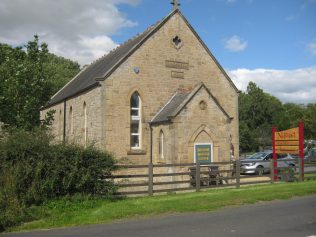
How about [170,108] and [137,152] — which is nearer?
[170,108]

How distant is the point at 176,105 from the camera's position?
23031 millimetres

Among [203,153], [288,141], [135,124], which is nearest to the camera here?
[203,153]

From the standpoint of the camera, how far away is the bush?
11484mm

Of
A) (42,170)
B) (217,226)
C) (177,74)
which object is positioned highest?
(177,74)

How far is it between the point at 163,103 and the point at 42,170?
1315cm

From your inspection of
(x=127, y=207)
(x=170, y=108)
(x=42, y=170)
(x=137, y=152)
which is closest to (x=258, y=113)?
(x=170, y=108)

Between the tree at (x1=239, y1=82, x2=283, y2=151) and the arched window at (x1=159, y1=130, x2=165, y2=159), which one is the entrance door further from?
the tree at (x1=239, y1=82, x2=283, y2=151)

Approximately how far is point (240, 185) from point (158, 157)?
558cm

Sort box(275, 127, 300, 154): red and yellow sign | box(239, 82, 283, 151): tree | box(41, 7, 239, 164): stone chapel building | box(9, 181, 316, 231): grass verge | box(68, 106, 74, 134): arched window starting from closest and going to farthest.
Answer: box(9, 181, 316, 231): grass verge → box(41, 7, 239, 164): stone chapel building → box(275, 127, 300, 154): red and yellow sign → box(68, 106, 74, 134): arched window → box(239, 82, 283, 151): tree

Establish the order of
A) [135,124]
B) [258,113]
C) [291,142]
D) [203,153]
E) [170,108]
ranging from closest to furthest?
[203,153] → [291,142] → [170,108] → [135,124] → [258,113]

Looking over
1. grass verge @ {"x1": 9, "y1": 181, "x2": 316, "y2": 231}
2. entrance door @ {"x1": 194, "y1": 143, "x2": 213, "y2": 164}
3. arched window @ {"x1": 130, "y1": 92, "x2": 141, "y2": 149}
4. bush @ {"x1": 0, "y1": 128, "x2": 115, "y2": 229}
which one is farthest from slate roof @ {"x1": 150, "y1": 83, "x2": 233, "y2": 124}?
bush @ {"x1": 0, "y1": 128, "x2": 115, "y2": 229}

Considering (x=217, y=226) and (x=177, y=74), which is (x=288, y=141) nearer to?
(x=177, y=74)

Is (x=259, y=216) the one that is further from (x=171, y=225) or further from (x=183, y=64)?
(x=183, y=64)

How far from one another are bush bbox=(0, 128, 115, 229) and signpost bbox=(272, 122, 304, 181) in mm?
10758
